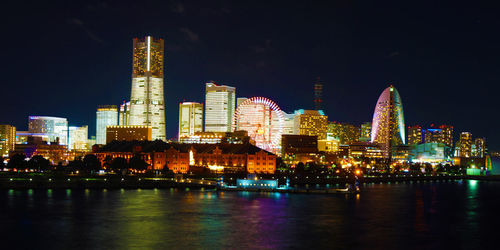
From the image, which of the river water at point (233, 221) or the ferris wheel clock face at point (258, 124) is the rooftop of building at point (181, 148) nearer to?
the ferris wheel clock face at point (258, 124)

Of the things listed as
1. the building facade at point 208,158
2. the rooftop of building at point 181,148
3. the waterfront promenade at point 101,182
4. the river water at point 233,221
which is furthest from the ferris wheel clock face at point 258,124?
the river water at point 233,221

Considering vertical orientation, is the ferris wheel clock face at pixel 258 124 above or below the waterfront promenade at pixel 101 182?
above

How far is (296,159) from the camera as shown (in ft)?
578

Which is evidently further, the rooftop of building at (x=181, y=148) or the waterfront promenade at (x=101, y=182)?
the rooftop of building at (x=181, y=148)

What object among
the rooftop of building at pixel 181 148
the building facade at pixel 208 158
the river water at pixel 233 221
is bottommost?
the river water at pixel 233 221

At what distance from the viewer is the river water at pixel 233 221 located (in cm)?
4531

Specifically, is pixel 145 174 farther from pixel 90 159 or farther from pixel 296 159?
pixel 296 159

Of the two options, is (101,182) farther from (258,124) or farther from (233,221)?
(258,124)

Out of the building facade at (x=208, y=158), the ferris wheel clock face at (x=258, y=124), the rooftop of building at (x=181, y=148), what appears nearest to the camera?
the building facade at (x=208, y=158)

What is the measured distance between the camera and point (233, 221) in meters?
55.5

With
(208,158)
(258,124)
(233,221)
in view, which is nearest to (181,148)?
(208,158)

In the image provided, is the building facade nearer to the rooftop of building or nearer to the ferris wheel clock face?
the rooftop of building

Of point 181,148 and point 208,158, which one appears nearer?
point 181,148

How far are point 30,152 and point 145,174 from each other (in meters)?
94.2
